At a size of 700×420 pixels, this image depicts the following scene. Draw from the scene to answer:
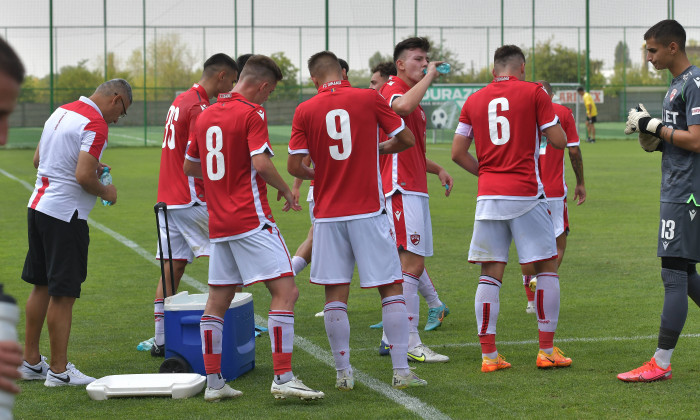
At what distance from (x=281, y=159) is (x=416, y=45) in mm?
22993

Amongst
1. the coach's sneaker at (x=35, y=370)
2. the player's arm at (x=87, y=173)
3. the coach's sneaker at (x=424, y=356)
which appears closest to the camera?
the player's arm at (x=87, y=173)

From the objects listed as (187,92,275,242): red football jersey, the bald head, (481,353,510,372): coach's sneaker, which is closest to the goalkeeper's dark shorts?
(481,353,510,372): coach's sneaker

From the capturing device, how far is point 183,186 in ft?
23.8

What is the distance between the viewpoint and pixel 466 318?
8188 mm

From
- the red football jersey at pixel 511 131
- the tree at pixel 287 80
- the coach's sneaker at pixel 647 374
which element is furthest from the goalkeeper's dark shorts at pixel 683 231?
the tree at pixel 287 80

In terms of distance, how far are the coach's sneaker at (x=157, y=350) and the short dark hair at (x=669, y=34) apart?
4.24m

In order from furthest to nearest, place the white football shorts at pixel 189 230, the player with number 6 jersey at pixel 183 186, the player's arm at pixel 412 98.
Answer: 1. the white football shorts at pixel 189 230
2. the player with number 6 jersey at pixel 183 186
3. the player's arm at pixel 412 98

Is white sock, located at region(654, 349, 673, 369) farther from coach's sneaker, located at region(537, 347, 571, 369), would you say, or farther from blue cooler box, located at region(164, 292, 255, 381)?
blue cooler box, located at region(164, 292, 255, 381)

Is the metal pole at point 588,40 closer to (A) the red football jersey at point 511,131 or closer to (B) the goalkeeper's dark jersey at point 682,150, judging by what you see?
(A) the red football jersey at point 511,131

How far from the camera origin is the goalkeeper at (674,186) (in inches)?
225

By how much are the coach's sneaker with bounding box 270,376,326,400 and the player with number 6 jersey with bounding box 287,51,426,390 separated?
34 cm

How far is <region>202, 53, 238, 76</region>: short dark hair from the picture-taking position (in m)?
6.93

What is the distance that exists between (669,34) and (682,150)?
0.76m

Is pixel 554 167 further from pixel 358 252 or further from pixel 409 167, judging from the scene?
pixel 358 252
